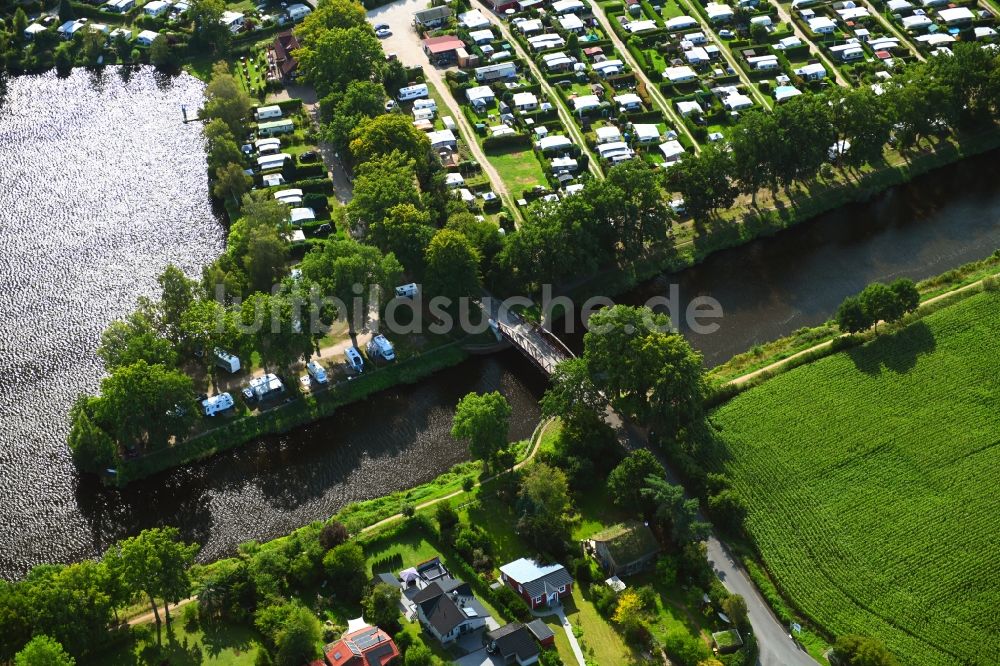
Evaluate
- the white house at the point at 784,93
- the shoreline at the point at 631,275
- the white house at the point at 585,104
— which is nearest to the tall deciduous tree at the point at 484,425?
the shoreline at the point at 631,275

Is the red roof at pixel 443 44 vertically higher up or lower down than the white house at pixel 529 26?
lower down

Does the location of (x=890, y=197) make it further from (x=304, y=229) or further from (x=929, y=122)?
(x=304, y=229)

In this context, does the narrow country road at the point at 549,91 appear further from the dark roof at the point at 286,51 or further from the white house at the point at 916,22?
the white house at the point at 916,22

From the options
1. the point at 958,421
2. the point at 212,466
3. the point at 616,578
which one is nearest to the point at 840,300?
the point at 958,421

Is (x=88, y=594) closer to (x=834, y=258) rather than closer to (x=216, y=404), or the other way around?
(x=216, y=404)

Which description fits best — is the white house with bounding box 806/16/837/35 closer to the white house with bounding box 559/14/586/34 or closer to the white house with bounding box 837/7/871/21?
the white house with bounding box 837/7/871/21

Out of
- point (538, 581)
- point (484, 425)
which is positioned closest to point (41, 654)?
point (538, 581)

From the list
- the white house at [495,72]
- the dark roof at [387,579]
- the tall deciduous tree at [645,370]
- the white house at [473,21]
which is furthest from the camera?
the white house at [473,21]
